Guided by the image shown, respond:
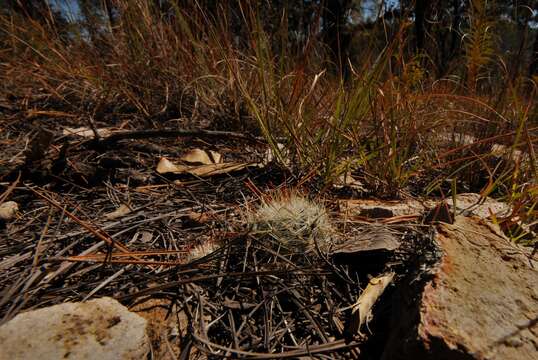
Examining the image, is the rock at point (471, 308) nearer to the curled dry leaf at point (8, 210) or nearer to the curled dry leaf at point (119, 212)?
the curled dry leaf at point (119, 212)

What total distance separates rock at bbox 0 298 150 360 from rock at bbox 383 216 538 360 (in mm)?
521

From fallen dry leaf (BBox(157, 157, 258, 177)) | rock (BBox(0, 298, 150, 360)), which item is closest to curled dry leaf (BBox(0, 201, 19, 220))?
fallen dry leaf (BBox(157, 157, 258, 177))

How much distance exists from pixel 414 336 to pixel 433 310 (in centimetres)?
7

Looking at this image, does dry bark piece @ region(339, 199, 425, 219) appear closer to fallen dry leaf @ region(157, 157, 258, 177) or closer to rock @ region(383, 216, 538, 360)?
rock @ region(383, 216, 538, 360)

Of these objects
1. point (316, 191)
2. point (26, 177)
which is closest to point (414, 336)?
point (316, 191)

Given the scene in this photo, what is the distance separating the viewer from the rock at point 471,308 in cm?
60

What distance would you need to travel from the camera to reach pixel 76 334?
630 millimetres

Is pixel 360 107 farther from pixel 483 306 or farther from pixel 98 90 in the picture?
pixel 98 90

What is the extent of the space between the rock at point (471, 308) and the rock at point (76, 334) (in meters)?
0.52

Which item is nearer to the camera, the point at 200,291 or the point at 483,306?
the point at 483,306

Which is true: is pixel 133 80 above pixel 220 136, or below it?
above

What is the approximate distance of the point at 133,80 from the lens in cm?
229

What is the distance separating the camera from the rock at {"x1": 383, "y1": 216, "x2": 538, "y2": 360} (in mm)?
595

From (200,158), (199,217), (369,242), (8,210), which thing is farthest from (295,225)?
(8,210)
